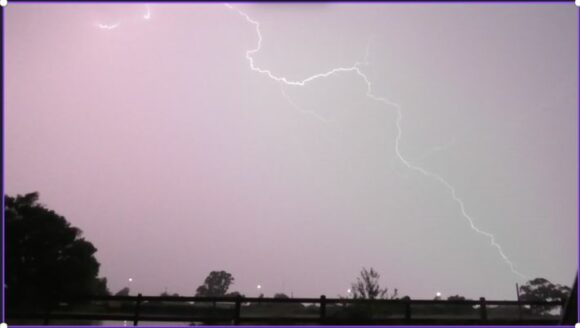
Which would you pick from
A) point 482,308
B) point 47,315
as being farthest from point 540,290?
point 47,315

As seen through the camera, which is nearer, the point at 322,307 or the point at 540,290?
the point at 322,307

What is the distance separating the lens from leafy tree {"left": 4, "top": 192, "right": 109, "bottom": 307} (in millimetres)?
8820

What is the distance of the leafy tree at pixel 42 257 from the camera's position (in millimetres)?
8820

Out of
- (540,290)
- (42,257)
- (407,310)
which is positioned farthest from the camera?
(540,290)

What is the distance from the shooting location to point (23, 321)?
869cm

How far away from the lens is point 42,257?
9125 millimetres

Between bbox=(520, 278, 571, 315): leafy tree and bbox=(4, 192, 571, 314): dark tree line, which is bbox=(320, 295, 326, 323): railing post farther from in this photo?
bbox=(520, 278, 571, 315): leafy tree

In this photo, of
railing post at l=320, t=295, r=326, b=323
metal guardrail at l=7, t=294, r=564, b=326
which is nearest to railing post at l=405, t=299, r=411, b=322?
metal guardrail at l=7, t=294, r=564, b=326

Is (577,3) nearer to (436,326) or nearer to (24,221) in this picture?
(436,326)

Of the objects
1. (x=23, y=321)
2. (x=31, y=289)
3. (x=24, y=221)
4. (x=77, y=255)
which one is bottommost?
(x=23, y=321)

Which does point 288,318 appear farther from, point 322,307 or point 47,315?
point 47,315

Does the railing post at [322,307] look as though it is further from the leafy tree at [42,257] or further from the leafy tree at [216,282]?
the leafy tree at [216,282]

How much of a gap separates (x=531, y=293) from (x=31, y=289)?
1915 centimetres

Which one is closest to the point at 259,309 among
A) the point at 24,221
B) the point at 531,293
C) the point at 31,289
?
the point at 31,289
